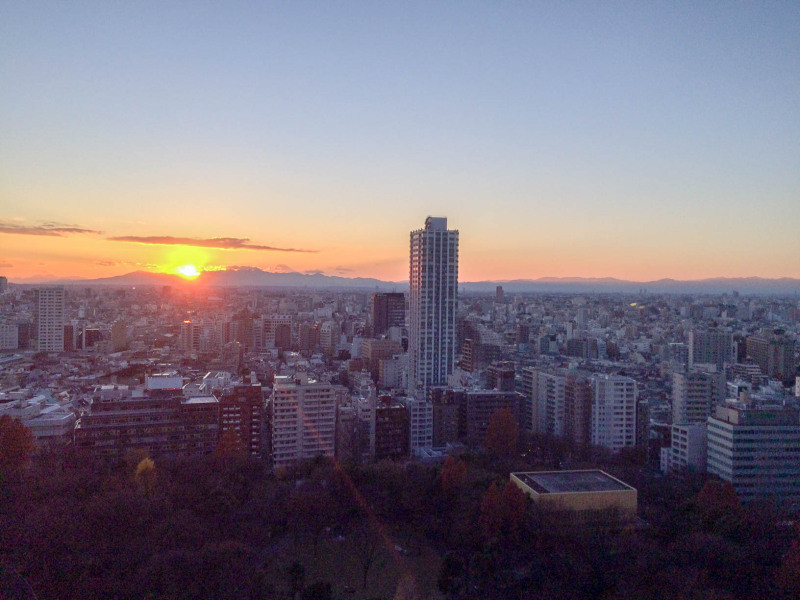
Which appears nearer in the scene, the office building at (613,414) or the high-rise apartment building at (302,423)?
the high-rise apartment building at (302,423)

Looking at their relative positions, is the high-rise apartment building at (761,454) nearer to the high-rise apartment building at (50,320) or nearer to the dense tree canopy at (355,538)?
the dense tree canopy at (355,538)

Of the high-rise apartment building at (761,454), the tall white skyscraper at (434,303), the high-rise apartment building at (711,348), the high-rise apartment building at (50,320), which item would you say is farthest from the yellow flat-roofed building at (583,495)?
the high-rise apartment building at (50,320)

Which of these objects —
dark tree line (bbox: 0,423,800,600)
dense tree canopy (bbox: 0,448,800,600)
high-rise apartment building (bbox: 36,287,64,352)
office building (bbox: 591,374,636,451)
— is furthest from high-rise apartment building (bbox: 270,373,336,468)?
high-rise apartment building (bbox: 36,287,64,352)

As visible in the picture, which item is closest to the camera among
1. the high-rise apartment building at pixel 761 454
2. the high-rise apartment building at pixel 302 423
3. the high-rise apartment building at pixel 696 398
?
the high-rise apartment building at pixel 761 454

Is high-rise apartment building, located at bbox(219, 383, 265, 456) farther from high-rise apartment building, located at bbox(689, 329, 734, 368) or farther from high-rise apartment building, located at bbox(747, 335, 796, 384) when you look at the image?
high-rise apartment building, located at bbox(689, 329, 734, 368)

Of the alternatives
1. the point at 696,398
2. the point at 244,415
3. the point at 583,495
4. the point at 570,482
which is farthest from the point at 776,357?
the point at 244,415

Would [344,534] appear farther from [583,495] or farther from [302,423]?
[302,423]

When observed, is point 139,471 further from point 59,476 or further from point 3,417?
point 3,417
